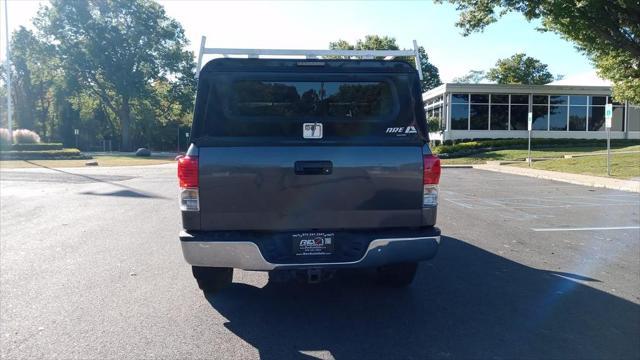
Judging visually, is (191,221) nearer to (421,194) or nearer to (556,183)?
(421,194)

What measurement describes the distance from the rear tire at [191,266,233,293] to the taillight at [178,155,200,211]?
1045 mm

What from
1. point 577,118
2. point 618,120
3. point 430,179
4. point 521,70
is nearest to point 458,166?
point 577,118

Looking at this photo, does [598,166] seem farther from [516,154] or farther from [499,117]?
[499,117]

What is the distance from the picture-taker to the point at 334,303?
5398mm

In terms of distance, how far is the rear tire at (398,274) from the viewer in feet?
18.5

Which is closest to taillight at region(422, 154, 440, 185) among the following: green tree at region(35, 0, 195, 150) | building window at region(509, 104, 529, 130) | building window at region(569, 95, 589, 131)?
building window at region(509, 104, 529, 130)

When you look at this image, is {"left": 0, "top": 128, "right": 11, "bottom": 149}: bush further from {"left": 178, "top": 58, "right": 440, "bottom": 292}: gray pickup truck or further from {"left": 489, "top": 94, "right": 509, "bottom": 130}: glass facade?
{"left": 178, "top": 58, "right": 440, "bottom": 292}: gray pickup truck

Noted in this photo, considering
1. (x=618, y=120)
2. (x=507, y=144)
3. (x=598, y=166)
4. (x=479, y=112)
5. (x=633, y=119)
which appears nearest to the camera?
(x=598, y=166)

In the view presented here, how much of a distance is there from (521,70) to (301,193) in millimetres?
75061

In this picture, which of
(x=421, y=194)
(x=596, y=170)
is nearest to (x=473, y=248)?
(x=421, y=194)

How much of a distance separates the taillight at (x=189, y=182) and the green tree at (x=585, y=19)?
17178mm

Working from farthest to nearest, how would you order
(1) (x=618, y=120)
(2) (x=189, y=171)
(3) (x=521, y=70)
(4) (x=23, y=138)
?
(3) (x=521, y=70) < (4) (x=23, y=138) < (1) (x=618, y=120) < (2) (x=189, y=171)

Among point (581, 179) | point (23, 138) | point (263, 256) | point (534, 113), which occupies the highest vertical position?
point (534, 113)

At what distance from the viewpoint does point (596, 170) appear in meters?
21.5
